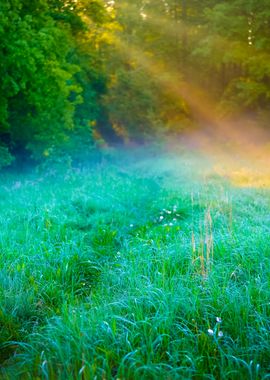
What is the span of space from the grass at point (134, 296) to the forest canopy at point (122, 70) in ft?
19.1

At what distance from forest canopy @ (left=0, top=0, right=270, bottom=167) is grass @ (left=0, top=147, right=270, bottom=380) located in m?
5.81

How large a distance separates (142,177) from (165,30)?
1864 cm

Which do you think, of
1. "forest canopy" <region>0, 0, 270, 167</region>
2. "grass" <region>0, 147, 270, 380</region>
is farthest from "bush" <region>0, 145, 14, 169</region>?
"grass" <region>0, 147, 270, 380</region>

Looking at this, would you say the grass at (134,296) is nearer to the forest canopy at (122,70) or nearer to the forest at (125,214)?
the forest at (125,214)

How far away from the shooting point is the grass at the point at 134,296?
9.44ft

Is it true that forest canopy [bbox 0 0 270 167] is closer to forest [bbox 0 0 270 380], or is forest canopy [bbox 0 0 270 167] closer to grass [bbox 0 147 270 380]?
forest [bbox 0 0 270 380]

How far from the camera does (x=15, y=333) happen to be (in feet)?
11.7

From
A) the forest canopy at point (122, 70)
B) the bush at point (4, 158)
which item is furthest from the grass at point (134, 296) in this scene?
the forest canopy at point (122, 70)

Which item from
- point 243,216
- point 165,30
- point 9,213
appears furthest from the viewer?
point 165,30

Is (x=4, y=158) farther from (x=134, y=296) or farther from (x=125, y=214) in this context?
(x=134, y=296)

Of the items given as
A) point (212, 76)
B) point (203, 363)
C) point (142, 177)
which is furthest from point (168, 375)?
point (212, 76)

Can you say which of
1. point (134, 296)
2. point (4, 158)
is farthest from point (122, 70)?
point (134, 296)

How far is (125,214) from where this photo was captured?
8.38 metres

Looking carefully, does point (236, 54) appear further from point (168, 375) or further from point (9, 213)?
point (168, 375)
